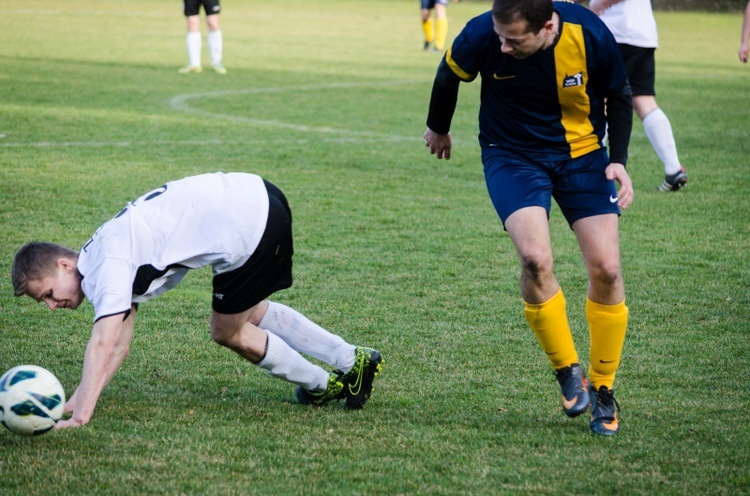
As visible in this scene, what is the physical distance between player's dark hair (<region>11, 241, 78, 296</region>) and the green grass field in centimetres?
62

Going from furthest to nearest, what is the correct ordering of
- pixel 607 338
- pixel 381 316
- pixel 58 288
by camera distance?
pixel 381 316, pixel 607 338, pixel 58 288

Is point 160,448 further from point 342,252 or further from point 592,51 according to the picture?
point 342,252

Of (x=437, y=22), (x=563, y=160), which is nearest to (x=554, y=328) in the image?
(x=563, y=160)

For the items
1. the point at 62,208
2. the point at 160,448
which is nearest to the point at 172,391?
the point at 160,448

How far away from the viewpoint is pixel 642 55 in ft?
28.5

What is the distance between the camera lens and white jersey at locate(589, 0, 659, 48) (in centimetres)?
862

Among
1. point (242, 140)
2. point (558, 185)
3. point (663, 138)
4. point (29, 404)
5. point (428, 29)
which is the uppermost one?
point (558, 185)

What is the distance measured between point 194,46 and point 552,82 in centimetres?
1406

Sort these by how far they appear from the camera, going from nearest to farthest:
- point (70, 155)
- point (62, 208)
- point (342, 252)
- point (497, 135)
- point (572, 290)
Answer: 1. point (497, 135)
2. point (572, 290)
3. point (342, 252)
4. point (62, 208)
5. point (70, 155)

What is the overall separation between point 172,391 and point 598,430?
1886mm

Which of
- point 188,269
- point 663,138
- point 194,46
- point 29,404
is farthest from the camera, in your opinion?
point 194,46

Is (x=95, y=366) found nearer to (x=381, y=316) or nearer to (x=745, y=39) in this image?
(x=381, y=316)

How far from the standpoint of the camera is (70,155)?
10.3 metres

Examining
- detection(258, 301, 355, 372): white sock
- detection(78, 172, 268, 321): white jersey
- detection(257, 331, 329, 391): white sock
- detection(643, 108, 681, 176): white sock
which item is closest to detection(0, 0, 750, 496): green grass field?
detection(257, 331, 329, 391): white sock
